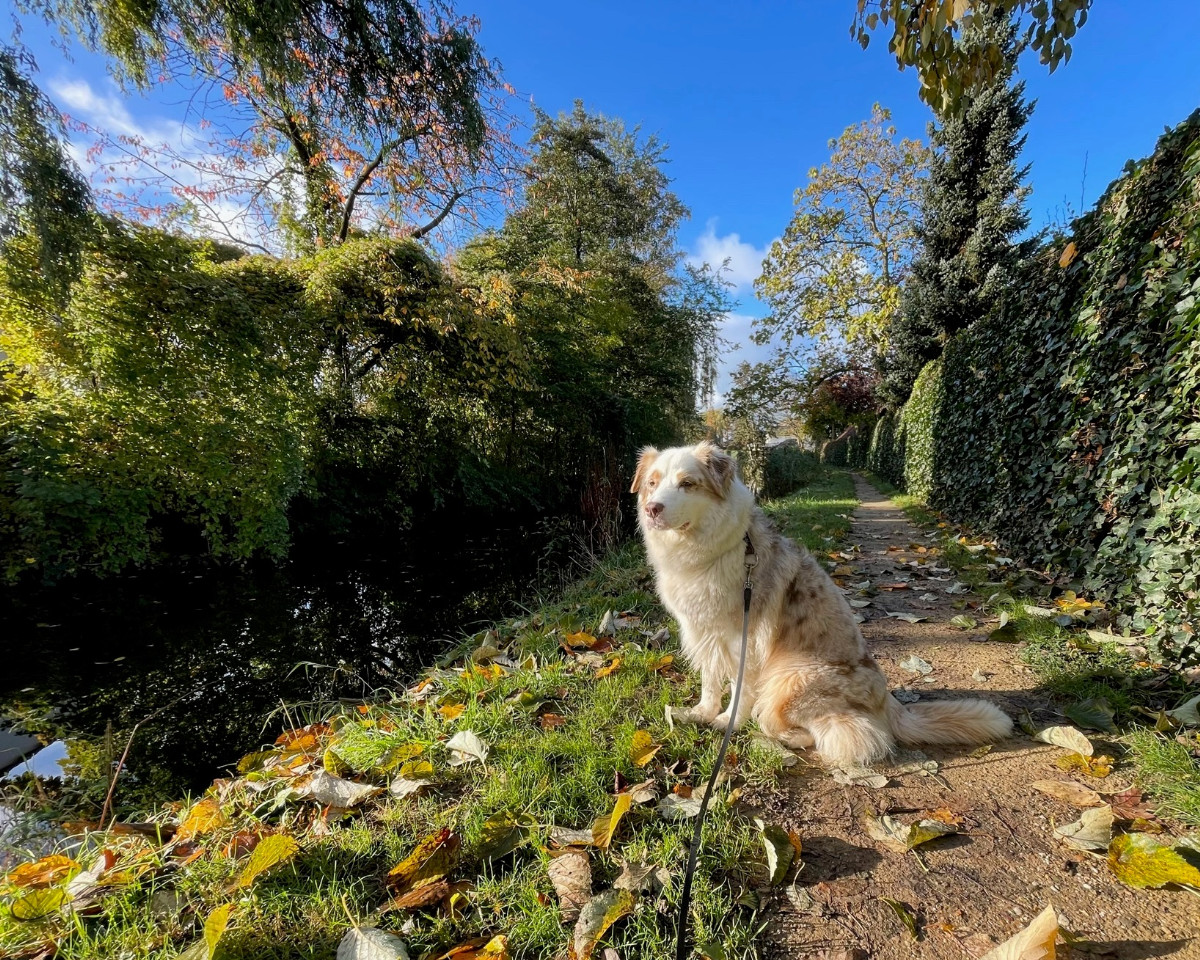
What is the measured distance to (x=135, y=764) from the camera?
3516 millimetres

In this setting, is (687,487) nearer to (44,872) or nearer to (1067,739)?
(1067,739)

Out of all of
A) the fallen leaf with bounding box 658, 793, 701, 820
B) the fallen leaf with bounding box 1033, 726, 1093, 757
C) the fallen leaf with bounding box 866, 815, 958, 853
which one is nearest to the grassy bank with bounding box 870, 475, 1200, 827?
the fallen leaf with bounding box 1033, 726, 1093, 757

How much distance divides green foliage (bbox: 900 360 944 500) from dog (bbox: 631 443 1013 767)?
8900 millimetres

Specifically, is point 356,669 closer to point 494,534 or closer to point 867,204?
point 494,534

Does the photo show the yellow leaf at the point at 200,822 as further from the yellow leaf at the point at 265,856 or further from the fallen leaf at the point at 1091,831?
the fallen leaf at the point at 1091,831

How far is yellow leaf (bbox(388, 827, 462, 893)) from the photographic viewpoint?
167cm

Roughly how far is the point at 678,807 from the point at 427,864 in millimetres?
980

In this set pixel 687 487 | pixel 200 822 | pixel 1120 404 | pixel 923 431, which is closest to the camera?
pixel 200 822

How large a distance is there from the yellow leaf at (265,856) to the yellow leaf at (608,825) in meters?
1.06

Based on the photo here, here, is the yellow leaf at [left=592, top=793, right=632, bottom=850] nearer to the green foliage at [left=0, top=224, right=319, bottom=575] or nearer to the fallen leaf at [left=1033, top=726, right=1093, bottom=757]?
the fallen leaf at [left=1033, top=726, right=1093, bottom=757]

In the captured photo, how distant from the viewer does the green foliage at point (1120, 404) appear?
2973 mm

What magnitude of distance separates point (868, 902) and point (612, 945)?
2.92ft

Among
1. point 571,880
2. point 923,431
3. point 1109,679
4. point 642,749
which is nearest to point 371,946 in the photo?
point 571,880

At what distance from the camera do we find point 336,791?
2.16 m
